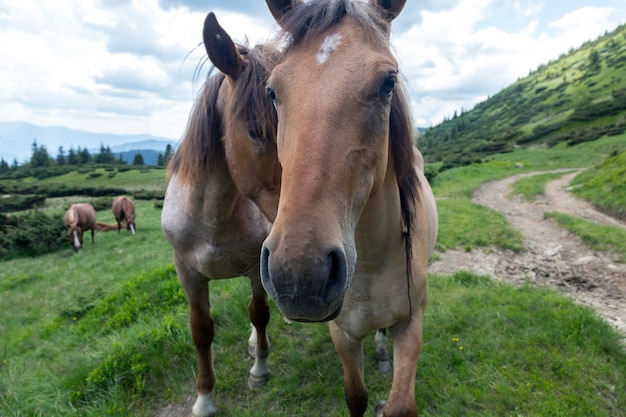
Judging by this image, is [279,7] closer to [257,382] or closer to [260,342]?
[260,342]

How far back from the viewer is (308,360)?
3.65 m

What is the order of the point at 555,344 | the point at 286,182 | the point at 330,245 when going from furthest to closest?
1. the point at 555,344
2. the point at 286,182
3. the point at 330,245

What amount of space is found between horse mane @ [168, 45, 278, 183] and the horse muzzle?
1.13 metres

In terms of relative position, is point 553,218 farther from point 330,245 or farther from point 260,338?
point 330,245

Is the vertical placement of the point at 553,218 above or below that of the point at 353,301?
below

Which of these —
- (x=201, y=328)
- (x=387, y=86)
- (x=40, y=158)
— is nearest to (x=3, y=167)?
(x=40, y=158)

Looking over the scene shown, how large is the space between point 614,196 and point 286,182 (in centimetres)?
1180

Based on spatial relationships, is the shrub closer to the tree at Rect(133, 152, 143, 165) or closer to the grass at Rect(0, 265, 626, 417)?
the grass at Rect(0, 265, 626, 417)

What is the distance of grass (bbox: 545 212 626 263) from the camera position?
19.8ft

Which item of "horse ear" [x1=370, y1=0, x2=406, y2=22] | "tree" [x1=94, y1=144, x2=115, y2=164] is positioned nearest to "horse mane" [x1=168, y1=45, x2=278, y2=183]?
"horse ear" [x1=370, y1=0, x2=406, y2=22]

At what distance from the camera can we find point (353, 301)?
217 centimetres

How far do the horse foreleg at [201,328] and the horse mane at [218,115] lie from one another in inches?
33.9

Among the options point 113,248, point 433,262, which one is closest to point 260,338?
point 433,262

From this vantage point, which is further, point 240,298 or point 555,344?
point 240,298
